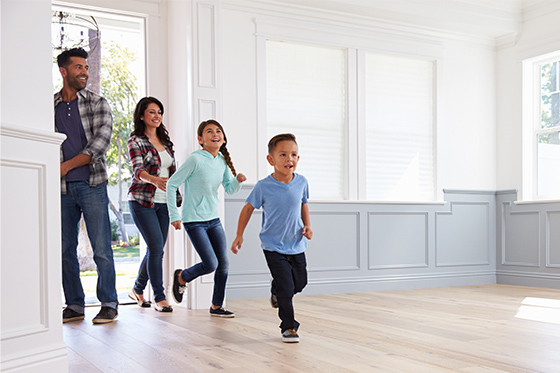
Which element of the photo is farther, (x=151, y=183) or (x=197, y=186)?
(x=151, y=183)

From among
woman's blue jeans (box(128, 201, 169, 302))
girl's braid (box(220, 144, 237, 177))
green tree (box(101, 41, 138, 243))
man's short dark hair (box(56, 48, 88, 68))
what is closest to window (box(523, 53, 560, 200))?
girl's braid (box(220, 144, 237, 177))

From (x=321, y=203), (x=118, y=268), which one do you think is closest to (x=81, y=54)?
(x=321, y=203)

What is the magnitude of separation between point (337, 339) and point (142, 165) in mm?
1782

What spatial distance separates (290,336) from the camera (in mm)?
2785

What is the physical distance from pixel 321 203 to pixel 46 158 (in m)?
3.35

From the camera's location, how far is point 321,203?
202 inches

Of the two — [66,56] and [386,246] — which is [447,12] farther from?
[66,56]

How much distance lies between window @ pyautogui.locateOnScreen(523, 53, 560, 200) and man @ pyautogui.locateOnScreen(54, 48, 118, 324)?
4.28 m

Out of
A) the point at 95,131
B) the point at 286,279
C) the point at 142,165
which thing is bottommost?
the point at 286,279

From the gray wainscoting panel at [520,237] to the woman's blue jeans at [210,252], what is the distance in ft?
11.4

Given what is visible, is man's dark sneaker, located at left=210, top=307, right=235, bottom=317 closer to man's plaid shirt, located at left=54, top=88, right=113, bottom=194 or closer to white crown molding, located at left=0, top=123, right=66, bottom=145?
man's plaid shirt, located at left=54, top=88, right=113, bottom=194

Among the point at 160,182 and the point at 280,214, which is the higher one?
the point at 160,182

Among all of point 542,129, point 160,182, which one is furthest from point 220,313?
point 542,129

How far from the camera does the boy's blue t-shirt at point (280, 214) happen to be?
9.53 ft
